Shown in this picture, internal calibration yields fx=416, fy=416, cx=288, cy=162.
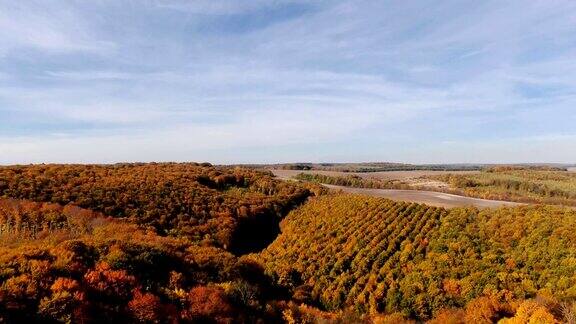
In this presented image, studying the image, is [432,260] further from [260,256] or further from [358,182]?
[358,182]

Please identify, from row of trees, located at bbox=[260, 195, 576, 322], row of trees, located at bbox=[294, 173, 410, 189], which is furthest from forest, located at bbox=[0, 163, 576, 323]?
row of trees, located at bbox=[294, 173, 410, 189]

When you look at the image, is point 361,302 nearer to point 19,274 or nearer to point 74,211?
point 19,274

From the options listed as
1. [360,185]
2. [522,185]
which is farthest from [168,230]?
[522,185]

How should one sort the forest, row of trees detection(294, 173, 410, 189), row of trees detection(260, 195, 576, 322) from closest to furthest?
1. the forest
2. row of trees detection(260, 195, 576, 322)
3. row of trees detection(294, 173, 410, 189)

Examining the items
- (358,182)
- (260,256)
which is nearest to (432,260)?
(260,256)

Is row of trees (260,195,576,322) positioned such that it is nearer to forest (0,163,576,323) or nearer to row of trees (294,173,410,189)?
forest (0,163,576,323)

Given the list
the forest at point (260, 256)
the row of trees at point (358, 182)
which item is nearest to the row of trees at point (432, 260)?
the forest at point (260, 256)
